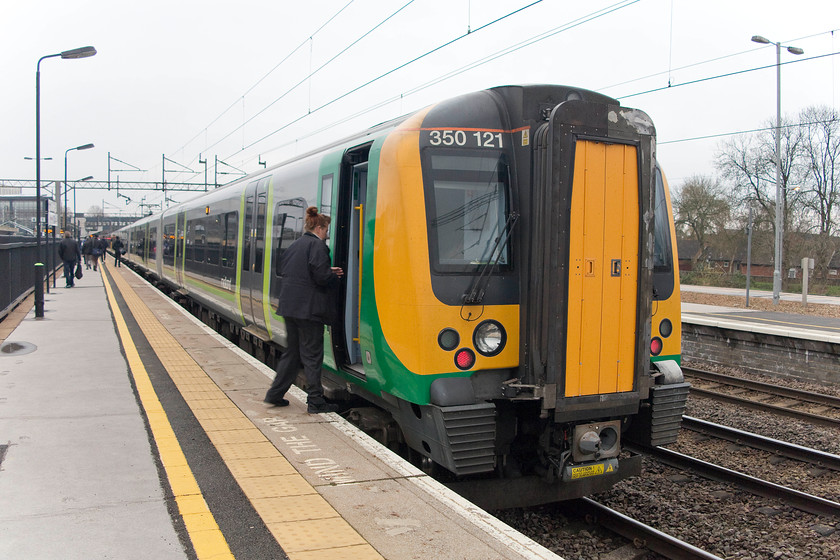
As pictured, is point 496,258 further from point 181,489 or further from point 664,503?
point 664,503

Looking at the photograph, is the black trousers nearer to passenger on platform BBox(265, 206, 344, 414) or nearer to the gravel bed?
passenger on platform BBox(265, 206, 344, 414)

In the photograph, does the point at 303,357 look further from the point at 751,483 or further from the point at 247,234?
the point at 247,234

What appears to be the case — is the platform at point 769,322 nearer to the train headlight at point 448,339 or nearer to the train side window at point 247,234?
the train side window at point 247,234

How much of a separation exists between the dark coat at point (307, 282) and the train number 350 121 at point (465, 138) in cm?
141

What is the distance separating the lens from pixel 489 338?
15.6ft

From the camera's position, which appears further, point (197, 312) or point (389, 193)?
point (197, 312)

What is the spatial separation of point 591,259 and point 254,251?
6.16 m

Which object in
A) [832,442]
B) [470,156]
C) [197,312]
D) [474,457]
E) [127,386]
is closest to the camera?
[474,457]

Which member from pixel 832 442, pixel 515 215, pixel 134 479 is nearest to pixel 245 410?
pixel 134 479

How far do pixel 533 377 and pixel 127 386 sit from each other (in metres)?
4.67

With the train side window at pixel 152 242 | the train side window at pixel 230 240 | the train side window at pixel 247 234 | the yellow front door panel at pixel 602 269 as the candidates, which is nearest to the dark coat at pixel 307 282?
the yellow front door panel at pixel 602 269

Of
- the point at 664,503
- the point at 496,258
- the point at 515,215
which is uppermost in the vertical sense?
the point at 515,215

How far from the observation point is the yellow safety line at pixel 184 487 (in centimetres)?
340

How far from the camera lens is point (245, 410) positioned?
610cm
